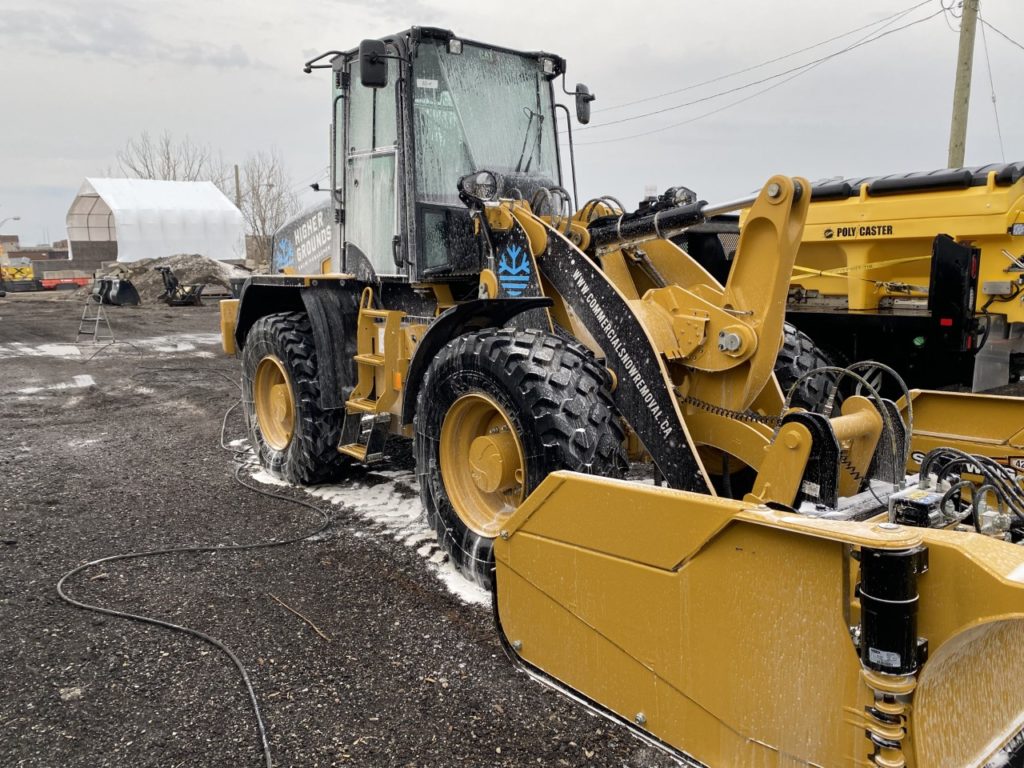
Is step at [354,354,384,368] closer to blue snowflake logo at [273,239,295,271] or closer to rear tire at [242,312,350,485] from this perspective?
rear tire at [242,312,350,485]

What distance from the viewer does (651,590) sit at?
240 cm

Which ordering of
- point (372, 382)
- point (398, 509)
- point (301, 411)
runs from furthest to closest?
point (301, 411) < point (372, 382) < point (398, 509)

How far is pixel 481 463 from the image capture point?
4.09 metres

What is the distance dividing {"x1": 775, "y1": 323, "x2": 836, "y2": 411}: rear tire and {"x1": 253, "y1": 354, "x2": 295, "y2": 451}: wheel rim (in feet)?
11.2

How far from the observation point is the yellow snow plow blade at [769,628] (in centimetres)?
189

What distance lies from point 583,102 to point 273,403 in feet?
10.6

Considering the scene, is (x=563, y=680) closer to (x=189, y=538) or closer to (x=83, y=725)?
(x=83, y=725)

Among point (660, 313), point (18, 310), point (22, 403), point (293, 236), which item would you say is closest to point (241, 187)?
point (18, 310)

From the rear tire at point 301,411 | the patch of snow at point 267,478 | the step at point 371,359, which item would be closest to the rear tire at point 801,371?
the step at point 371,359

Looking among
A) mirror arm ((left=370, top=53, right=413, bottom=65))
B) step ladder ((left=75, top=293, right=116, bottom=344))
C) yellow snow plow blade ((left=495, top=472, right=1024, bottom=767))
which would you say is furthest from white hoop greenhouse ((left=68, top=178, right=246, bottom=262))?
yellow snow plow blade ((left=495, top=472, right=1024, bottom=767))

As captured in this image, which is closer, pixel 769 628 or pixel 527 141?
pixel 769 628

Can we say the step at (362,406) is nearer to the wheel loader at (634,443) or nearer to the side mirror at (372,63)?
the wheel loader at (634,443)

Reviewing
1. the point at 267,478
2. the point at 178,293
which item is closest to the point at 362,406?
the point at 267,478

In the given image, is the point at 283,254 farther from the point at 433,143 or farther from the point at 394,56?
the point at 394,56
